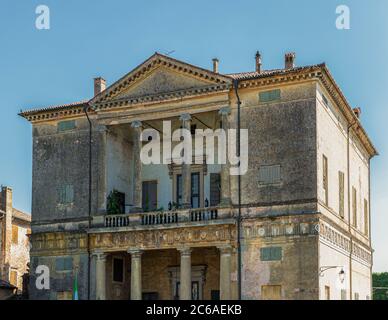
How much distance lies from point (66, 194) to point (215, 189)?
768 centimetres

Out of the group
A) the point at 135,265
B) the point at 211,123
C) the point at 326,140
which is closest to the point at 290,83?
the point at 326,140

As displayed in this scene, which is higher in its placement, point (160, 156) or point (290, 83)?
point (290, 83)

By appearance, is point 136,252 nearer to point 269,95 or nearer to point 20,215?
point 269,95

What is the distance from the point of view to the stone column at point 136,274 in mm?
32062

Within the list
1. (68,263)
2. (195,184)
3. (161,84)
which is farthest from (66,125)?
(195,184)

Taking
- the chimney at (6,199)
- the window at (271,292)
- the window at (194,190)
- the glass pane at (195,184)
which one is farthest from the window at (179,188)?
the chimney at (6,199)

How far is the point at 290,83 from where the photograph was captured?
30.4 m

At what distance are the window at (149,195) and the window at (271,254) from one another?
7.53 meters

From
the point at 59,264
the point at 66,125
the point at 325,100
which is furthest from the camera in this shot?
the point at 66,125

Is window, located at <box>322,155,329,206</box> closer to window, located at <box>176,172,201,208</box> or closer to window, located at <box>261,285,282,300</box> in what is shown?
window, located at <box>261,285,282,300</box>

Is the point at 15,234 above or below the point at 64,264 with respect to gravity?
above

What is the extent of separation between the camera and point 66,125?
3572cm
